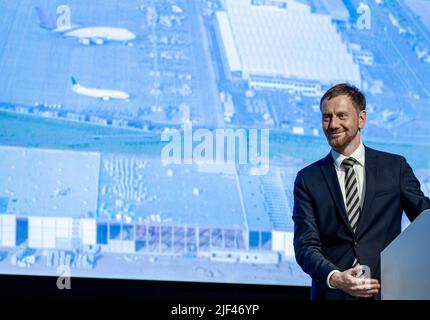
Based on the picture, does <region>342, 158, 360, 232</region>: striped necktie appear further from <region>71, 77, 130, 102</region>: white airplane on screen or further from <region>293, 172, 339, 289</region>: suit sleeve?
<region>71, 77, 130, 102</region>: white airplane on screen

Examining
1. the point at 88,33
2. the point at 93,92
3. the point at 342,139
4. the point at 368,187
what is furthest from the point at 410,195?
the point at 88,33

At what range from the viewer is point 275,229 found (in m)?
4.27

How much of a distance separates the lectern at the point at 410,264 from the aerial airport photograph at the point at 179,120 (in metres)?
2.36

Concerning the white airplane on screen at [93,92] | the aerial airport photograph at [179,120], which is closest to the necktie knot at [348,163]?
the aerial airport photograph at [179,120]

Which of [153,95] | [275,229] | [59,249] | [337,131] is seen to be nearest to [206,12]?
[153,95]

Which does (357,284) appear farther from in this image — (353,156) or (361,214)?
(353,156)

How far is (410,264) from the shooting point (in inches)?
69.5

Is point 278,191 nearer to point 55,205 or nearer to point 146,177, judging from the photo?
point 146,177

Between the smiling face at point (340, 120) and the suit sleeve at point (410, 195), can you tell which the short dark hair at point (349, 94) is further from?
the suit sleeve at point (410, 195)

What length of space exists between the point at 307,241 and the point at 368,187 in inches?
9.4

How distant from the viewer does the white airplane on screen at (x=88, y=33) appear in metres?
4.43

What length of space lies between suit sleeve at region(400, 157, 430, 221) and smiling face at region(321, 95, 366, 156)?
0.20m

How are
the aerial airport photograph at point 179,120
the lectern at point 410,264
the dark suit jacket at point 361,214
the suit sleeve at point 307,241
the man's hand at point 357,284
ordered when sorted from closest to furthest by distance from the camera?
1. the lectern at point 410,264
2. the man's hand at point 357,284
3. the suit sleeve at point 307,241
4. the dark suit jacket at point 361,214
5. the aerial airport photograph at point 179,120

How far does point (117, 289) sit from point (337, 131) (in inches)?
92.4
